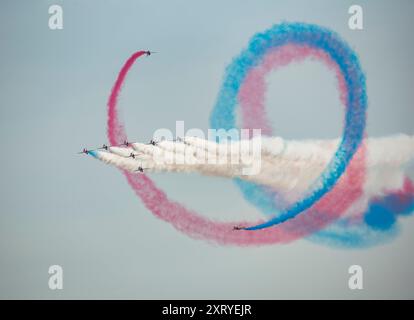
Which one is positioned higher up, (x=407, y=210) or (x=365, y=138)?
(x=365, y=138)

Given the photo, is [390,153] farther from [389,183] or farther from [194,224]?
[194,224]

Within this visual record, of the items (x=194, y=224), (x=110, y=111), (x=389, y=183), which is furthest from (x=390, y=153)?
(x=110, y=111)

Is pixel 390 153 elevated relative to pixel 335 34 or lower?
lower
